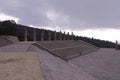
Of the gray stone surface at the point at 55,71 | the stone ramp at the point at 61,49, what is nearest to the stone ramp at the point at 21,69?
the gray stone surface at the point at 55,71

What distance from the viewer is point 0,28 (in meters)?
51.3

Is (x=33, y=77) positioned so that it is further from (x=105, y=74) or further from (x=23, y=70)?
(x=105, y=74)

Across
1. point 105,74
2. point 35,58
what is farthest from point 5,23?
point 35,58

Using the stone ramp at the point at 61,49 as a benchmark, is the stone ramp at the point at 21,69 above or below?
above

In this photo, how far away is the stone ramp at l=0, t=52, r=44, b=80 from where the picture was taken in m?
10.5

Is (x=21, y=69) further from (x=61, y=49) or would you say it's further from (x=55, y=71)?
(x=61, y=49)

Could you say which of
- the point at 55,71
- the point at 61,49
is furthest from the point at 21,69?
the point at 61,49

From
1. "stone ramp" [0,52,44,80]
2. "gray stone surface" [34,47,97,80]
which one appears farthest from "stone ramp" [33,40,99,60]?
"stone ramp" [0,52,44,80]

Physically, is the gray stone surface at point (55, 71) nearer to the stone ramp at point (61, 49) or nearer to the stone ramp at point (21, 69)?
the stone ramp at point (21, 69)

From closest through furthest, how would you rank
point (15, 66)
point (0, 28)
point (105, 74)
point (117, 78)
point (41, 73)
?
point (41, 73) → point (15, 66) → point (117, 78) → point (105, 74) → point (0, 28)

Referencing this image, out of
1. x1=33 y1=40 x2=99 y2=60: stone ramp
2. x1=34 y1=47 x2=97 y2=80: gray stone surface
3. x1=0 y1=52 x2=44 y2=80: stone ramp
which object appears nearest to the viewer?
x1=0 y1=52 x2=44 y2=80: stone ramp

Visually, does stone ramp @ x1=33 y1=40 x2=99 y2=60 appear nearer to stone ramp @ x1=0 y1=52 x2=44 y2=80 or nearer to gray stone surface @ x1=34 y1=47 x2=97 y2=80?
gray stone surface @ x1=34 y1=47 x2=97 y2=80

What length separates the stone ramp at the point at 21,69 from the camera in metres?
10.5

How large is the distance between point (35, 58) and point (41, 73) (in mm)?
3190
